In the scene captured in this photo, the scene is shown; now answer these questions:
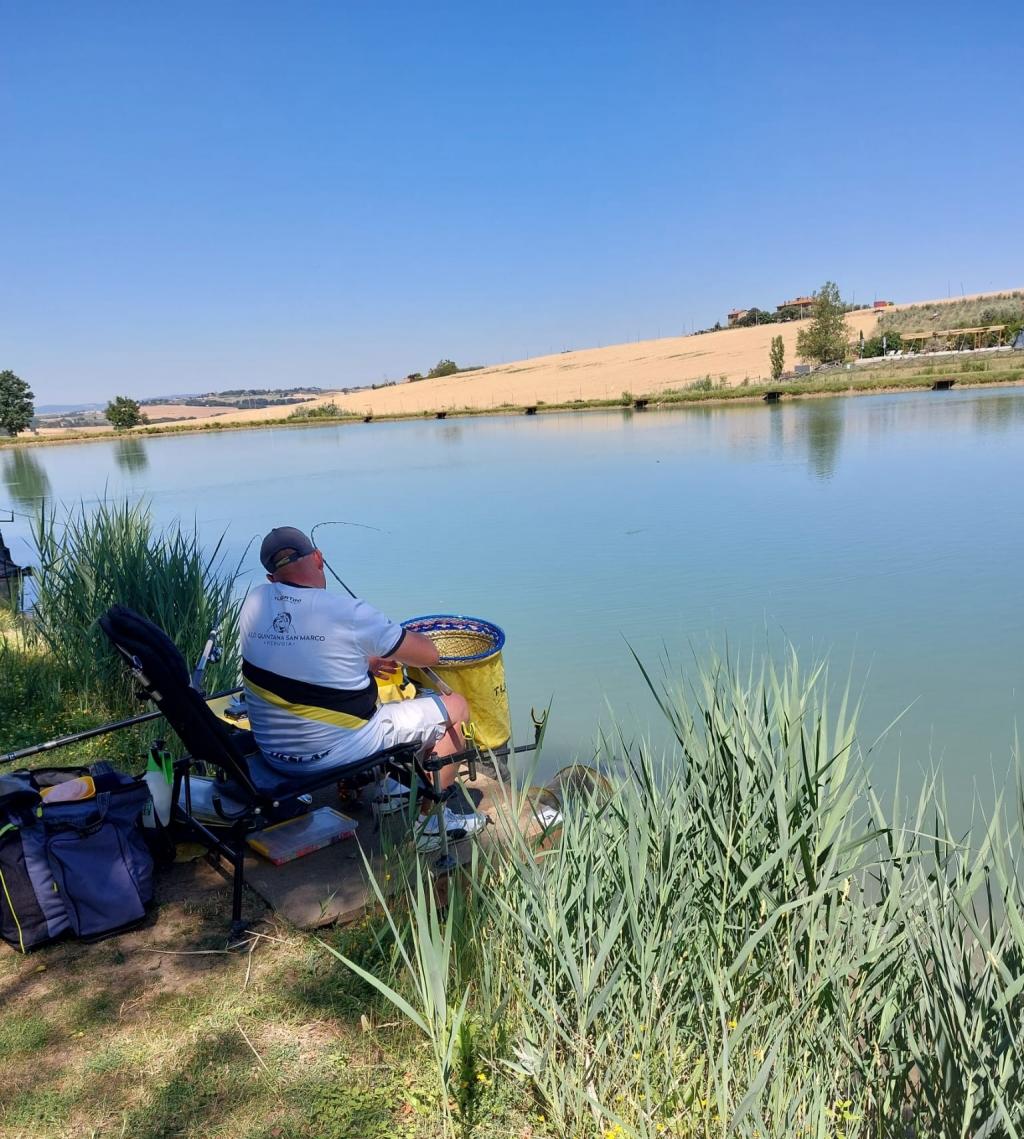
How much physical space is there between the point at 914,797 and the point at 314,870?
9.56 ft

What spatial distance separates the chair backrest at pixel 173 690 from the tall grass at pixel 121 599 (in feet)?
6.54

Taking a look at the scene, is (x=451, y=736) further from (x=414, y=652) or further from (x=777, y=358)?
(x=777, y=358)

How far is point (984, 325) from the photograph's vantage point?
51344 mm

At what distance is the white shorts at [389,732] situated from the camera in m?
2.71

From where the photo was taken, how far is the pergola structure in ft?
151

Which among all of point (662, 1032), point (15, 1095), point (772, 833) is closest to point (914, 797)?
point (772, 833)

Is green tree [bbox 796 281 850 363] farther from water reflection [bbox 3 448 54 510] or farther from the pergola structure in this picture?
water reflection [bbox 3 448 54 510]

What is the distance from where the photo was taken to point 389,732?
281 cm

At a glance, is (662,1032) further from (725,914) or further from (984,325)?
(984,325)

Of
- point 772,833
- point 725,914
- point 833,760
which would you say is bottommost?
point 725,914

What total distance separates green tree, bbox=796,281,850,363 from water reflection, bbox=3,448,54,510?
1559 inches

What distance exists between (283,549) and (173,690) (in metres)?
0.54

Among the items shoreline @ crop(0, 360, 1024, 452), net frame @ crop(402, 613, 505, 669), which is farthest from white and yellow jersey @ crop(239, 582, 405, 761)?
shoreline @ crop(0, 360, 1024, 452)

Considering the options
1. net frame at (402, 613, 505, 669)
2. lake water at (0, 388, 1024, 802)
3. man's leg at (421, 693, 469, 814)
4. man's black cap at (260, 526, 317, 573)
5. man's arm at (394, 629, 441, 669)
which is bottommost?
lake water at (0, 388, 1024, 802)
